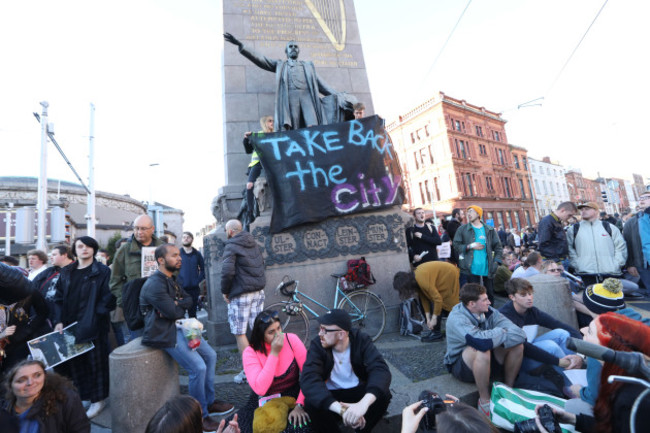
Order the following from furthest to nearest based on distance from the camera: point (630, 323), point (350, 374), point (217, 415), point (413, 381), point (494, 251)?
point (494, 251)
point (413, 381)
point (217, 415)
point (350, 374)
point (630, 323)

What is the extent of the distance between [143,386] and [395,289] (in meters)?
4.29

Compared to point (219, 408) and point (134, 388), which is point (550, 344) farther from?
point (134, 388)

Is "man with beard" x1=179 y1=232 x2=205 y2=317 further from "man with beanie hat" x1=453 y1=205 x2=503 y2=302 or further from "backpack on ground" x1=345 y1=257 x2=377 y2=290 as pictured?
"man with beanie hat" x1=453 y1=205 x2=503 y2=302

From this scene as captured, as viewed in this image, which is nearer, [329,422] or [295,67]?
[329,422]

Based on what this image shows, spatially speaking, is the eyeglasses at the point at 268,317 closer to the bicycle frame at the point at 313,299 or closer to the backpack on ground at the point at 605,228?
the bicycle frame at the point at 313,299

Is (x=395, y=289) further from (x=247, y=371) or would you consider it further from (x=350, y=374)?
(x=247, y=371)

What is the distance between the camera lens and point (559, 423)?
242cm

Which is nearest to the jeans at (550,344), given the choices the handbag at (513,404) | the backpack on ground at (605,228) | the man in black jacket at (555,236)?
the handbag at (513,404)

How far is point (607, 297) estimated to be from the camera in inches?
161

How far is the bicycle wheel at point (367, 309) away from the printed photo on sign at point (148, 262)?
3.15 metres

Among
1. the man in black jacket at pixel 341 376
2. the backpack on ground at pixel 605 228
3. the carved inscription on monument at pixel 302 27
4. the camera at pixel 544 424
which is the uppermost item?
the carved inscription on monument at pixel 302 27

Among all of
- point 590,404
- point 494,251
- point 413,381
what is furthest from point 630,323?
point 494,251

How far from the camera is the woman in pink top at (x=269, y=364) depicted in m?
3.06

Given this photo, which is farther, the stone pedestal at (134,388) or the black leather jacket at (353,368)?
the stone pedestal at (134,388)
